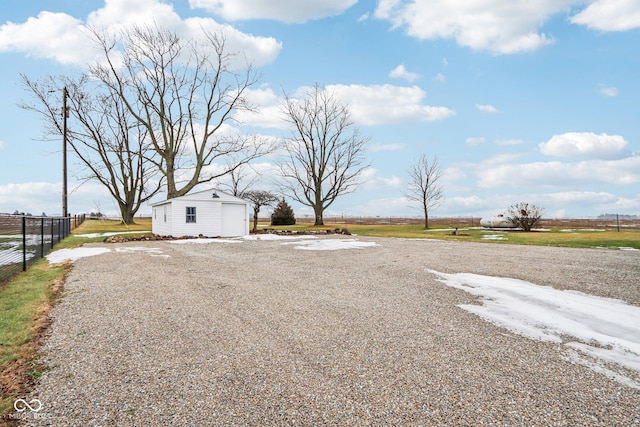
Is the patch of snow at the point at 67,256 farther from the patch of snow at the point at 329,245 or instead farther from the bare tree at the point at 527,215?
the bare tree at the point at 527,215

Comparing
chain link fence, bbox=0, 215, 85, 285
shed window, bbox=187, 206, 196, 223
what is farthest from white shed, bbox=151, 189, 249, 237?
chain link fence, bbox=0, 215, 85, 285

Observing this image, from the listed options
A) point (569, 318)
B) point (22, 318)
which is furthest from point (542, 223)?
point (22, 318)

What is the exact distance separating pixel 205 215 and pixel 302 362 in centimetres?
1981

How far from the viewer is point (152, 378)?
360 cm

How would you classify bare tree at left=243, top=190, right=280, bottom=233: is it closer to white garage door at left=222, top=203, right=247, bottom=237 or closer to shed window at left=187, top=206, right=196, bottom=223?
white garage door at left=222, top=203, right=247, bottom=237

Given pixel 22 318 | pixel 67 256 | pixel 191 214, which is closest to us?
pixel 22 318

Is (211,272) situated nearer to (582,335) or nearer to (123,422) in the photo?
(123,422)

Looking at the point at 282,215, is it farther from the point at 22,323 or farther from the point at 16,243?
the point at 22,323

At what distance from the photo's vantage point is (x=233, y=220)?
23.9 metres

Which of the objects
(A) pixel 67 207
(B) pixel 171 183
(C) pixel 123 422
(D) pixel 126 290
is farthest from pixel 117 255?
(B) pixel 171 183

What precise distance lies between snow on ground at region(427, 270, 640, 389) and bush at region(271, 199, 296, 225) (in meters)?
35.6

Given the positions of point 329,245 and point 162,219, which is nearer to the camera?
point 329,245

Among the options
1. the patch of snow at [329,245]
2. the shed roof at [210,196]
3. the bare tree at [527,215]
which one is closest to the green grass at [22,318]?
the patch of snow at [329,245]

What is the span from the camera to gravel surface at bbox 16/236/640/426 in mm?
3053
